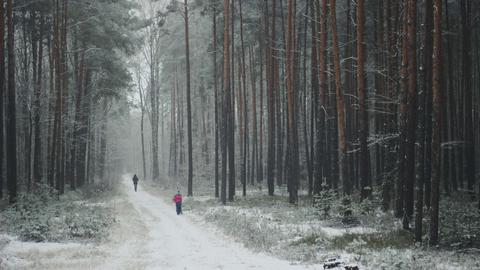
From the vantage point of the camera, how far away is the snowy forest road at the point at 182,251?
9242 mm

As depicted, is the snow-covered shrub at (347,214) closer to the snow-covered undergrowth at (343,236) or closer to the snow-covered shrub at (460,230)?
the snow-covered undergrowth at (343,236)

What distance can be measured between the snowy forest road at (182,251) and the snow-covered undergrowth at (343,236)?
0.58 metres

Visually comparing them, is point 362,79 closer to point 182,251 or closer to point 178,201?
point 182,251

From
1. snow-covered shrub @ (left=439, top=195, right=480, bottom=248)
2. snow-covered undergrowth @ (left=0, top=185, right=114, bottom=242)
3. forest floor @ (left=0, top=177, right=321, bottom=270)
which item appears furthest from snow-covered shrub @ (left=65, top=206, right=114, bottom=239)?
snow-covered shrub @ (left=439, top=195, right=480, bottom=248)

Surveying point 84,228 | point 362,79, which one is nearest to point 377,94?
point 362,79

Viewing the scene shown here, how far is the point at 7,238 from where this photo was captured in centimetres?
1173

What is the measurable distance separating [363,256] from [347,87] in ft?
44.8

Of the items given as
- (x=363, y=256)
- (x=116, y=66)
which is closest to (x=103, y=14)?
(x=116, y=66)

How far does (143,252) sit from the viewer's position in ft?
35.9

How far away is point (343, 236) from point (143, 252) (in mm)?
5364

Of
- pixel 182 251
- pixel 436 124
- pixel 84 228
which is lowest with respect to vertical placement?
pixel 182 251

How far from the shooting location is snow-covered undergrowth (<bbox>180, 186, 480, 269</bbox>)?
8695 millimetres

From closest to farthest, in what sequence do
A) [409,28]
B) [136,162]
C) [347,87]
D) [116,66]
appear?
[409,28] → [347,87] → [116,66] → [136,162]

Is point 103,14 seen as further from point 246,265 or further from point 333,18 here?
point 246,265
